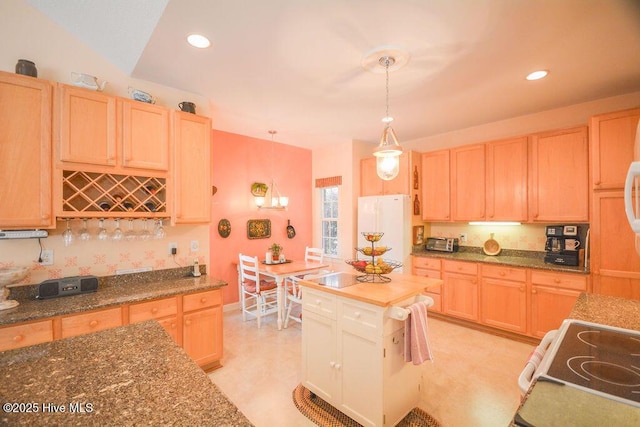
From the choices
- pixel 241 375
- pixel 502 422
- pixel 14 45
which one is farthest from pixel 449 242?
pixel 14 45

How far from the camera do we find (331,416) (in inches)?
79.4

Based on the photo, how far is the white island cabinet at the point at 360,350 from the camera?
174 cm

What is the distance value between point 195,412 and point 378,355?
1.21 m

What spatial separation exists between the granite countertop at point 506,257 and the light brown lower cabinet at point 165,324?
286cm

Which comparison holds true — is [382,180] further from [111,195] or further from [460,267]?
[111,195]

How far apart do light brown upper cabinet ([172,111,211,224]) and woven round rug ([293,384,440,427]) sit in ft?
6.11

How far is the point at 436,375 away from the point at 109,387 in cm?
257

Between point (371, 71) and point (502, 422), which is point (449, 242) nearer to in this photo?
point (502, 422)

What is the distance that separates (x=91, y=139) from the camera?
2189 millimetres

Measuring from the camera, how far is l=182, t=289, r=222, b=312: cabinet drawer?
7.91 feet

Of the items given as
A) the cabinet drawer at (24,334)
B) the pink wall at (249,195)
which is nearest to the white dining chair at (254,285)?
the pink wall at (249,195)

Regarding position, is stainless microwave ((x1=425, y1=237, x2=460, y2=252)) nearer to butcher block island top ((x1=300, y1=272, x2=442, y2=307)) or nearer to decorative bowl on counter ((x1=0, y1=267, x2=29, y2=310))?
butcher block island top ((x1=300, y1=272, x2=442, y2=307))

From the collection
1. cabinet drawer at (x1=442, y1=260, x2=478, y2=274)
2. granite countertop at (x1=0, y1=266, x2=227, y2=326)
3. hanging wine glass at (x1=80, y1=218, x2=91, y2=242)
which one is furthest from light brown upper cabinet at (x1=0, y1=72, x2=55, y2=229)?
cabinet drawer at (x1=442, y1=260, x2=478, y2=274)

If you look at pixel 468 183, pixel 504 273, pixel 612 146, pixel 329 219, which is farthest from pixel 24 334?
pixel 612 146
